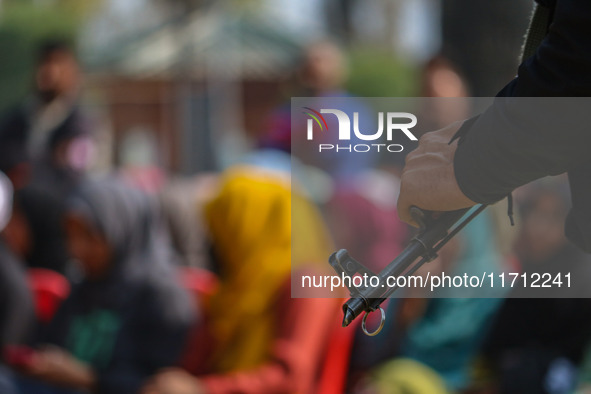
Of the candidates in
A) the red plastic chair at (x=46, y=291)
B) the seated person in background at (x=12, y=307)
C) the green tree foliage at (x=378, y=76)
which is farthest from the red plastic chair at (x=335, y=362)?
the green tree foliage at (x=378, y=76)

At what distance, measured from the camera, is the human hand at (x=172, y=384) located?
2717 millimetres

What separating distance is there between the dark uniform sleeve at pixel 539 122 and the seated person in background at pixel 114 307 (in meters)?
1.83

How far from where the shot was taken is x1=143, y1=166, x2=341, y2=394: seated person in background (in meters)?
2.64

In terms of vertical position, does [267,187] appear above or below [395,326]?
above

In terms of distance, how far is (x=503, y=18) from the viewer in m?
1.91

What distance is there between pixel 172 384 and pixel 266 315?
35 cm

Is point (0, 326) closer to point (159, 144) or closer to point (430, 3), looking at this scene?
point (430, 3)

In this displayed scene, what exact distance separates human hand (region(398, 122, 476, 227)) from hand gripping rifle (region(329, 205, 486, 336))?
0.08ft

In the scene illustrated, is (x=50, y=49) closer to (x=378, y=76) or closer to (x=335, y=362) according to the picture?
(x=335, y=362)

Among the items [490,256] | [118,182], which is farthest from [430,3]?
[490,256]

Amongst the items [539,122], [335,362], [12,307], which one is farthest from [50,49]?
[539,122]

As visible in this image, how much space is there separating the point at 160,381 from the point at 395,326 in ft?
2.39

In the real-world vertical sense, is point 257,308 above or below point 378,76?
above

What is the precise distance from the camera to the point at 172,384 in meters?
2.73
